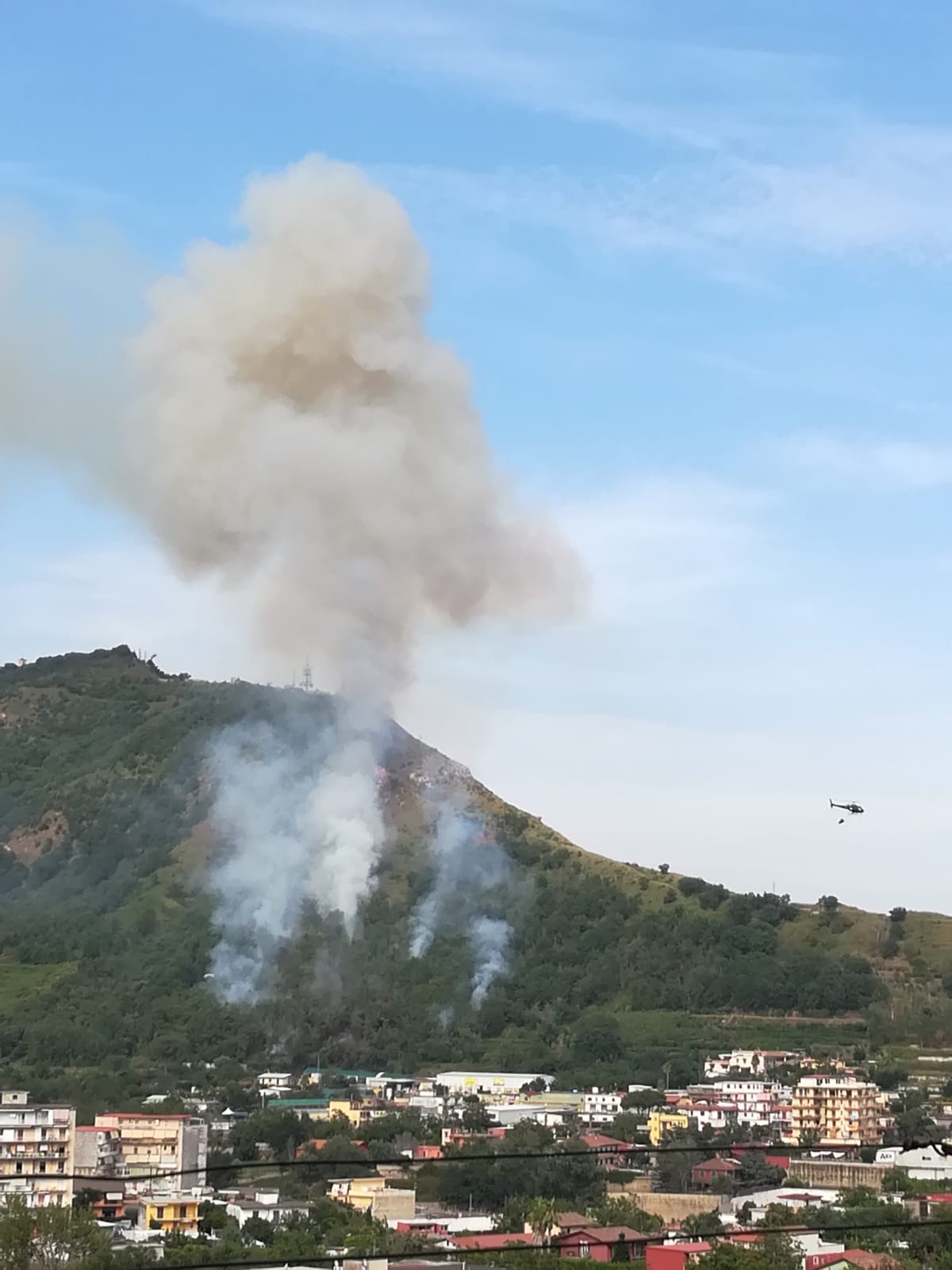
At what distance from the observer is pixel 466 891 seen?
116438 mm

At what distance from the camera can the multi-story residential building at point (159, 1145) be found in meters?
67.6

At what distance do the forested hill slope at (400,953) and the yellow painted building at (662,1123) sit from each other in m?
12.3

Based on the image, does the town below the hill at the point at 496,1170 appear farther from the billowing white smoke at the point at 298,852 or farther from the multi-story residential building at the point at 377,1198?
the billowing white smoke at the point at 298,852

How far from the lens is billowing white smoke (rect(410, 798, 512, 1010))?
110m

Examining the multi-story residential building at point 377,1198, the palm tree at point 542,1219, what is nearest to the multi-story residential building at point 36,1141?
the multi-story residential building at point 377,1198

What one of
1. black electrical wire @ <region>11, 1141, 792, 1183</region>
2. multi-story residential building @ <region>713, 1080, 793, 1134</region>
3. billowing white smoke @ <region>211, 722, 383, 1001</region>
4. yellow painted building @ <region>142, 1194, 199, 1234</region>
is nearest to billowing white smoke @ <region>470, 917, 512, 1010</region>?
billowing white smoke @ <region>211, 722, 383, 1001</region>

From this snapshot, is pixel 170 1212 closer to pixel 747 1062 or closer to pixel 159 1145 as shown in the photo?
pixel 159 1145

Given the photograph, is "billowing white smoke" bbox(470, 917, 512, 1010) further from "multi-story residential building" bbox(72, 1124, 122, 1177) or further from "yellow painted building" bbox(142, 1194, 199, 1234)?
"yellow painted building" bbox(142, 1194, 199, 1234)

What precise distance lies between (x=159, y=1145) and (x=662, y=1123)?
20326mm

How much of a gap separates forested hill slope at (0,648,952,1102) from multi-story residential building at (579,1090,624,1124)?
21.7 feet

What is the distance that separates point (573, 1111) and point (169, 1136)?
19880 millimetres

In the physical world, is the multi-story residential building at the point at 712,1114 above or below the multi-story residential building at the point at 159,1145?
above

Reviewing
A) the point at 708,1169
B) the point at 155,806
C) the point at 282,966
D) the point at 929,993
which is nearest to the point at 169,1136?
the point at 708,1169

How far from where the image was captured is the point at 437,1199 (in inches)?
2709
